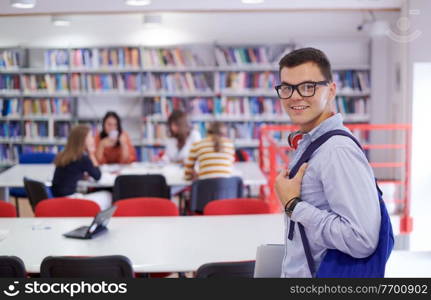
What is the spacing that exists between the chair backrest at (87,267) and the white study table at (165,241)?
124mm

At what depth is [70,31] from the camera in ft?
26.1

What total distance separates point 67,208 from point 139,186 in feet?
3.61

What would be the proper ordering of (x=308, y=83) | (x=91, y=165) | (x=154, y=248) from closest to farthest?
(x=308, y=83) < (x=154, y=248) < (x=91, y=165)

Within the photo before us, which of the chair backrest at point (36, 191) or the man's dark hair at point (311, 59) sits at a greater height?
the man's dark hair at point (311, 59)

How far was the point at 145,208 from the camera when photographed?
384cm

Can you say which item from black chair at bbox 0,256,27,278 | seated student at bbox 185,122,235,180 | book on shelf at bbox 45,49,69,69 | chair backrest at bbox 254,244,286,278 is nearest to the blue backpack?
chair backrest at bbox 254,244,286,278

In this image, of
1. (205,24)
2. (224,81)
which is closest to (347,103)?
(224,81)

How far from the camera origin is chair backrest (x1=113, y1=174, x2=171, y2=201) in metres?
4.85

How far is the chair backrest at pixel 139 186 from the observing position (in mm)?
4848

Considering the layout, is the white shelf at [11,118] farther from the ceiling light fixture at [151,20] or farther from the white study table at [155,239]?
the white study table at [155,239]

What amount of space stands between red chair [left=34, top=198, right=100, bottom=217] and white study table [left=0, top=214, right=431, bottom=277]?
187mm

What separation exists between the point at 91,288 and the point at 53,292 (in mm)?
135

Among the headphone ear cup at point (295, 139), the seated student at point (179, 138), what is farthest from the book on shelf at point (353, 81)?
the headphone ear cup at point (295, 139)

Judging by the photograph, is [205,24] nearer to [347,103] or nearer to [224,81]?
[224,81]
